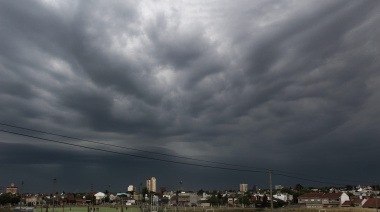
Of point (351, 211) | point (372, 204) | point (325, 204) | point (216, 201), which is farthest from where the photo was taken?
point (216, 201)

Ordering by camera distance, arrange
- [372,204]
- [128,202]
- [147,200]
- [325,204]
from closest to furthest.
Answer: [372,204]
[325,204]
[147,200]
[128,202]

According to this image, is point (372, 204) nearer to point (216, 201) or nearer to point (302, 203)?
point (302, 203)

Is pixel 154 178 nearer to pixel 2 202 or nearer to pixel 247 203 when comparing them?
pixel 247 203

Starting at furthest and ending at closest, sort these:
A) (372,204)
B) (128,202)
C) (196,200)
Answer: (128,202) → (196,200) → (372,204)

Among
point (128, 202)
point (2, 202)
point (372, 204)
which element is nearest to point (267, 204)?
point (372, 204)

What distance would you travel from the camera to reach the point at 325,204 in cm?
13512

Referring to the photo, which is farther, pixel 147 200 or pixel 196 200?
pixel 196 200

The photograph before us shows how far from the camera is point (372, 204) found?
11500 cm

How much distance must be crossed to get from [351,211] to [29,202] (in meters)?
193

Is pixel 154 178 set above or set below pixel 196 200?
above

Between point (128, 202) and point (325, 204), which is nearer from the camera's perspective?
Answer: point (325, 204)

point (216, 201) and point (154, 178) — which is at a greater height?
point (154, 178)

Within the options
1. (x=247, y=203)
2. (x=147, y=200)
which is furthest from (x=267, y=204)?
(x=147, y=200)

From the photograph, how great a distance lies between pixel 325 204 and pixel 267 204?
25.5m
